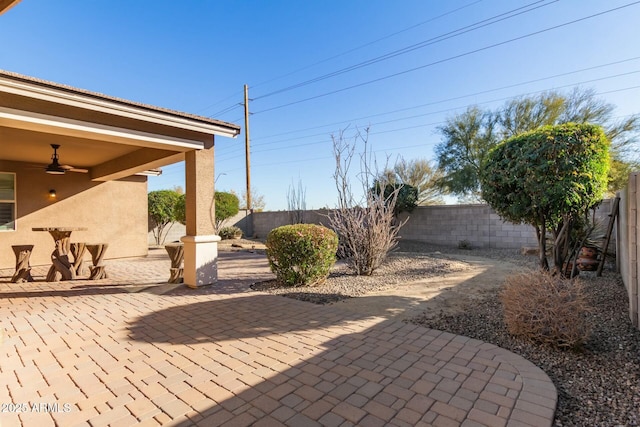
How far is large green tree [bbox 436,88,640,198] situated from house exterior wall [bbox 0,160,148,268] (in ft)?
44.1

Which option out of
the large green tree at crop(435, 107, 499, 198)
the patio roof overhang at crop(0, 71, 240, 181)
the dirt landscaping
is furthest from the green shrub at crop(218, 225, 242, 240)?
the large green tree at crop(435, 107, 499, 198)

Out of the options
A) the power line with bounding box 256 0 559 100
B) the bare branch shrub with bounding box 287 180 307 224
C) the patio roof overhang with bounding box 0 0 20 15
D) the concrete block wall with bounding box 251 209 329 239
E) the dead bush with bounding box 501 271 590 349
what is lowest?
the dead bush with bounding box 501 271 590 349

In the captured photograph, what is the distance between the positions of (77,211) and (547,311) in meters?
11.5

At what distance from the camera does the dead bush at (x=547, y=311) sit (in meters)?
2.82

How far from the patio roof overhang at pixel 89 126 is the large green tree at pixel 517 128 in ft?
36.7

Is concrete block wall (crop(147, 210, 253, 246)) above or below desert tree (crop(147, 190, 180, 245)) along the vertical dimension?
below

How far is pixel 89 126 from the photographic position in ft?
14.7

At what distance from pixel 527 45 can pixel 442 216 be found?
20.7 feet

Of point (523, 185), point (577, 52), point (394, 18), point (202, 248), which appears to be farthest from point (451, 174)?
point (202, 248)

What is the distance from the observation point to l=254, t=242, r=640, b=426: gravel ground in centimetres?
203

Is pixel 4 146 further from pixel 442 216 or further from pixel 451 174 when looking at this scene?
pixel 451 174

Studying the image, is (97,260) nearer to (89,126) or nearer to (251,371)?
(89,126)

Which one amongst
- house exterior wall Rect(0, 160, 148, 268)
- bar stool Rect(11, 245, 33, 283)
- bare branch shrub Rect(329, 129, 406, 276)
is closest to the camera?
bar stool Rect(11, 245, 33, 283)

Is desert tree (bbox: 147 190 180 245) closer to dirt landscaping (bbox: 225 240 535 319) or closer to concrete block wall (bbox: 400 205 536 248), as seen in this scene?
dirt landscaping (bbox: 225 240 535 319)
